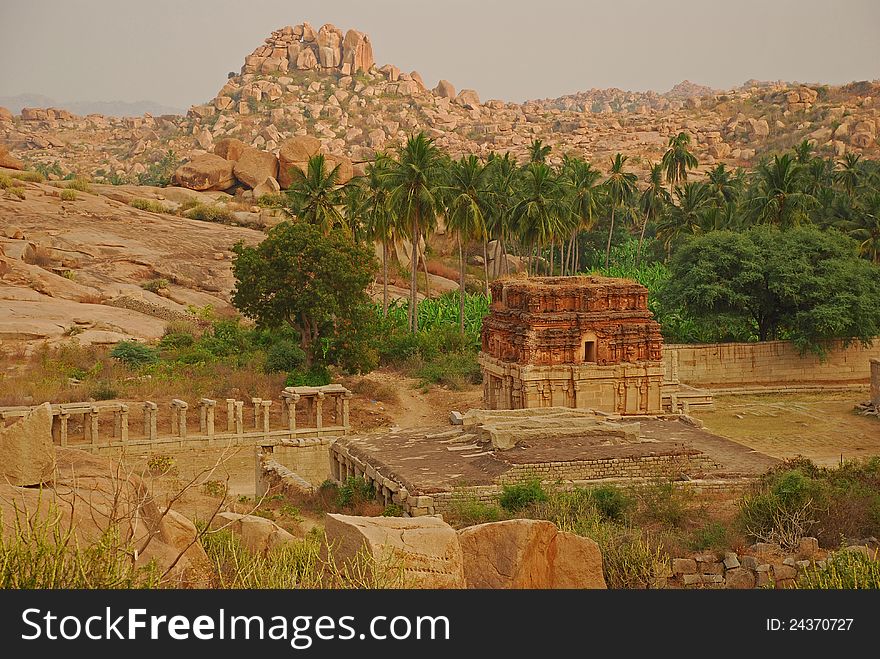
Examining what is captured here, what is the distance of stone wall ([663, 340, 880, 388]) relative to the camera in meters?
39.8

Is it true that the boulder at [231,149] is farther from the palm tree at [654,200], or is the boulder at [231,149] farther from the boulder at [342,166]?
the palm tree at [654,200]

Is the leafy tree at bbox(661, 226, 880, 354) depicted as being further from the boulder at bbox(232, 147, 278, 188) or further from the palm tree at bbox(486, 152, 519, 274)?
the boulder at bbox(232, 147, 278, 188)

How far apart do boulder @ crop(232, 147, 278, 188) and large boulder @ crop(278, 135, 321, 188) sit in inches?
17.5

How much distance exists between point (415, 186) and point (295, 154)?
30582 mm

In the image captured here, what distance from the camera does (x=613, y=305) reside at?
2942 cm

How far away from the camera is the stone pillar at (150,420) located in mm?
28266

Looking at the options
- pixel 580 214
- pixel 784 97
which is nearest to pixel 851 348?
pixel 580 214

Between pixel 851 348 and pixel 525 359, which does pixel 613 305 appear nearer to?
pixel 525 359

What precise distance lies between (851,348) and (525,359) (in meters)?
18.4

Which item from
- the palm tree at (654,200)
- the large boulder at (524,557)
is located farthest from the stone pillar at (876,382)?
the palm tree at (654,200)

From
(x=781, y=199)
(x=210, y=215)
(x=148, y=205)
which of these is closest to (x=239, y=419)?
(x=781, y=199)

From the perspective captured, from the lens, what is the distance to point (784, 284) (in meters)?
39.8

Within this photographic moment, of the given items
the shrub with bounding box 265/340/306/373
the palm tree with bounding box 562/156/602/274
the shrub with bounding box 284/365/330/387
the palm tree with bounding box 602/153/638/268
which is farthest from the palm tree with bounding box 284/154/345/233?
the palm tree with bounding box 602/153/638/268

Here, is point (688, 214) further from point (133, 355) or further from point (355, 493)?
point (355, 493)
